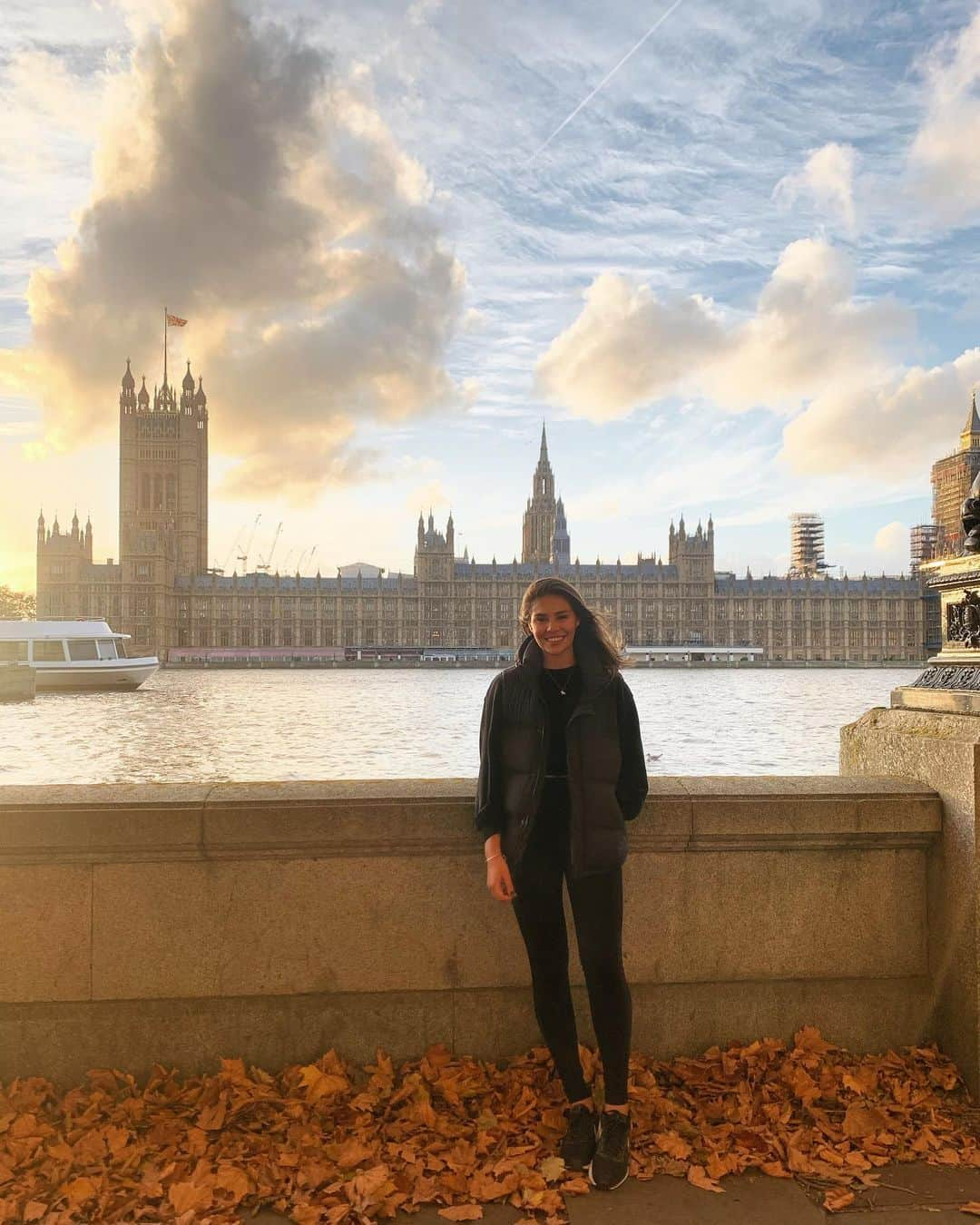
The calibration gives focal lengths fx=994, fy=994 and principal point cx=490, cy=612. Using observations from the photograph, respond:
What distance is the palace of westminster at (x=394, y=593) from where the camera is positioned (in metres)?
101

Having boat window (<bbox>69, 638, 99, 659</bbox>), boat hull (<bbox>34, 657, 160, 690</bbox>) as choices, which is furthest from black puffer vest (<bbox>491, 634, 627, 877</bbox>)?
boat window (<bbox>69, 638, 99, 659</bbox>)

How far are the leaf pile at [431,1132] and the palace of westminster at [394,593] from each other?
99.2m

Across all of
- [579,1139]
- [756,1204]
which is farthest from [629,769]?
[756,1204]

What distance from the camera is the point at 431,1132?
9.04 feet

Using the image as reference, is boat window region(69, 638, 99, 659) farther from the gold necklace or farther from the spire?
the spire

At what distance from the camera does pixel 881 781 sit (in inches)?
126

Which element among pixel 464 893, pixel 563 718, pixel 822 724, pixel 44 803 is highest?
pixel 563 718

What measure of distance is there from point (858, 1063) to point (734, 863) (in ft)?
2.36

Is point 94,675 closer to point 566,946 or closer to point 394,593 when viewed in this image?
point 566,946

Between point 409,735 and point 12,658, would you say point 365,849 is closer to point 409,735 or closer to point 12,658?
point 409,735

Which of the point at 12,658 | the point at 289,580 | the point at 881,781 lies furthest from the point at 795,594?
the point at 881,781

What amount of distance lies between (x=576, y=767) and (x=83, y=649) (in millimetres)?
49753

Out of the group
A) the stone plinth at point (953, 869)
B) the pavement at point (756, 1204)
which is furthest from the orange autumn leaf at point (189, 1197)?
the stone plinth at point (953, 869)

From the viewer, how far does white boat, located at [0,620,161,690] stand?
46.1m
